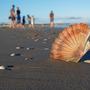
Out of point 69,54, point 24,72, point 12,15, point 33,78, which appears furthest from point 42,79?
point 12,15

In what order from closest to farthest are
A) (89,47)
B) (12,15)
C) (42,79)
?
(42,79) → (89,47) → (12,15)

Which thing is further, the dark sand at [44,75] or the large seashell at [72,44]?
the large seashell at [72,44]

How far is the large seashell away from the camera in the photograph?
769 centimetres

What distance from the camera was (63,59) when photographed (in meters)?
7.82

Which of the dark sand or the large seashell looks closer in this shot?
the dark sand

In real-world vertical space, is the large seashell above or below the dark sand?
above

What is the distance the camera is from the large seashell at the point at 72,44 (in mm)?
7688

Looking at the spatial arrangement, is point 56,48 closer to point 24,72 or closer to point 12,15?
point 24,72

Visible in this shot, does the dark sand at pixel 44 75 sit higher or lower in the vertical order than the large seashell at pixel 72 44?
lower

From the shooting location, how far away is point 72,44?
25.7 ft

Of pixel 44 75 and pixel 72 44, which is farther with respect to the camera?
pixel 72 44

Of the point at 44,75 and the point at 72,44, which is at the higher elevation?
the point at 72,44

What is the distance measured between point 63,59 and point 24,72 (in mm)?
1684

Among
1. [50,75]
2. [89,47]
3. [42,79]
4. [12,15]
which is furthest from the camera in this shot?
[12,15]
